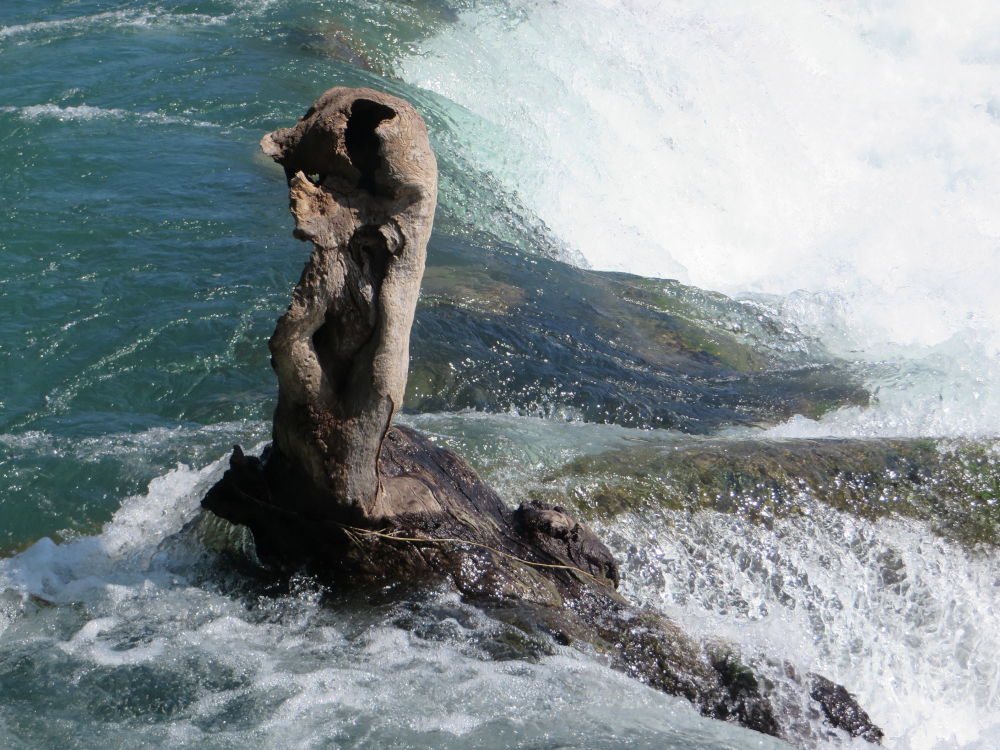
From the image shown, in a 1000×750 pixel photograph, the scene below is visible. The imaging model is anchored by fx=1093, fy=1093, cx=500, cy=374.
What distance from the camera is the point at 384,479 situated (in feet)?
12.4

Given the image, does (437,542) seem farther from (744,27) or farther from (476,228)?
(744,27)

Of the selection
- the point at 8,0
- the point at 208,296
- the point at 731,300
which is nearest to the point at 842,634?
the point at 208,296

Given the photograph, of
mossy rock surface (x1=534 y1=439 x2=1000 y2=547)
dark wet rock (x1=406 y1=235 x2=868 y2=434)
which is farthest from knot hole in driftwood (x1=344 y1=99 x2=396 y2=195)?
dark wet rock (x1=406 y1=235 x2=868 y2=434)

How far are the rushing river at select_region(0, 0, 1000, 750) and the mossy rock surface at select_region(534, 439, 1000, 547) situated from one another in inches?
4.3

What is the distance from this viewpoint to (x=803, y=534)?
5098 mm

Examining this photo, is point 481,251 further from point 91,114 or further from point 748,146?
point 748,146

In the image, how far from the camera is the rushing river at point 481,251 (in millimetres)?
3477

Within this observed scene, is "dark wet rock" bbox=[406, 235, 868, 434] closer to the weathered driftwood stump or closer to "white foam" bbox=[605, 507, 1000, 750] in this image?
"white foam" bbox=[605, 507, 1000, 750]

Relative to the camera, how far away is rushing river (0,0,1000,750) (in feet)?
11.4

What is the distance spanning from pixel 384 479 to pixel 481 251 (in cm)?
618

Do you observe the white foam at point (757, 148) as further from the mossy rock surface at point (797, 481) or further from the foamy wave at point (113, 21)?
the mossy rock surface at point (797, 481)

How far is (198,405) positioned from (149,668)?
3191 millimetres

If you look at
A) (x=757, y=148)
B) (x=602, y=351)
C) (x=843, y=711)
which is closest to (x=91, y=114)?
(x=602, y=351)

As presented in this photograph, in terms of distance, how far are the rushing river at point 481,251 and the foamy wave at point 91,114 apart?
0.06 m
